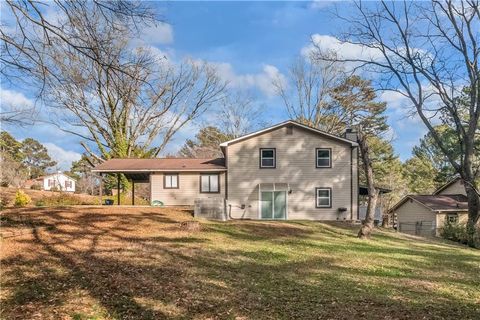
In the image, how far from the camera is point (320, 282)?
25.4ft

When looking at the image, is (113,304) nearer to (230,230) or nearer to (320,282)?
(320,282)

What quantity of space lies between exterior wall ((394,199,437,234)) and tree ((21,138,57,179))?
49.7 metres

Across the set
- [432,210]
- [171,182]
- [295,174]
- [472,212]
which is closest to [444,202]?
[432,210]

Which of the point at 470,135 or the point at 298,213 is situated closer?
the point at 470,135

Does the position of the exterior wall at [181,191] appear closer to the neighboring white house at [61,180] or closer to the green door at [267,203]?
the green door at [267,203]

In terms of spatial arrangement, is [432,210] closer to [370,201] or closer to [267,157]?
[267,157]

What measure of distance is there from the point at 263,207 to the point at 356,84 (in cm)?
1815

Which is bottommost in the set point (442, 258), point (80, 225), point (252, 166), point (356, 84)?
Result: point (442, 258)

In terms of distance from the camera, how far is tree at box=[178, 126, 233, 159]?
42.1m

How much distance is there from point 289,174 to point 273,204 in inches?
77.3

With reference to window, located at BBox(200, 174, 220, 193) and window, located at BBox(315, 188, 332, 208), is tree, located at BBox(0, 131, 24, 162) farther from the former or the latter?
window, located at BBox(315, 188, 332, 208)

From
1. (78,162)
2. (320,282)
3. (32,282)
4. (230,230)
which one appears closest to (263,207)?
(230,230)

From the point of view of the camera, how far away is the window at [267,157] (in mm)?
24156

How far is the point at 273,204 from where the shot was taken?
24.1 metres
